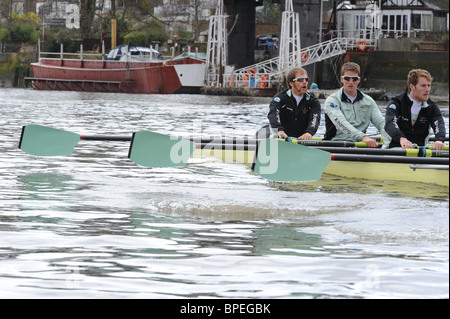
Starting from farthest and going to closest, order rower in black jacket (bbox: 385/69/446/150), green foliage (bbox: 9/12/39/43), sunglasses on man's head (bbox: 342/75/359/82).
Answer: green foliage (bbox: 9/12/39/43) < sunglasses on man's head (bbox: 342/75/359/82) < rower in black jacket (bbox: 385/69/446/150)

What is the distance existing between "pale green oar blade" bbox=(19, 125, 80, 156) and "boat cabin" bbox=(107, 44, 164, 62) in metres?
43.4

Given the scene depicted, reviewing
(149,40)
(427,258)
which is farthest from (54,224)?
(149,40)

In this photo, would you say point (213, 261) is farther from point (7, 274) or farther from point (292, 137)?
point (292, 137)

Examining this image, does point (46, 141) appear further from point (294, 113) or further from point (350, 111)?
point (350, 111)

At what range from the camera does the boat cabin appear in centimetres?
5641

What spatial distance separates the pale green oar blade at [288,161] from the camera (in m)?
10.3

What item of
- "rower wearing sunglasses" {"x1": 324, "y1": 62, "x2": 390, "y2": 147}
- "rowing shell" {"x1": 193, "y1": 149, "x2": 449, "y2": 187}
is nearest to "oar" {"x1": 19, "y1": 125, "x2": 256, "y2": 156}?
"rower wearing sunglasses" {"x1": 324, "y1": 62, "x2": 390, "y2": 147}

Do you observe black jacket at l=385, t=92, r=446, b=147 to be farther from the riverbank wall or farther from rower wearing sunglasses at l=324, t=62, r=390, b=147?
the riverbank wall

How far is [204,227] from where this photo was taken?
8938mm

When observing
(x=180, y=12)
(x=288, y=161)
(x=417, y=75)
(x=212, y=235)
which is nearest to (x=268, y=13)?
(x=180, y=12)

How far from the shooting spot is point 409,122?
11.4 metres

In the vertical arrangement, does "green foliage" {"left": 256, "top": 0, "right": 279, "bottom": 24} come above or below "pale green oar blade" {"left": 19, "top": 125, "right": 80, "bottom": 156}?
above
